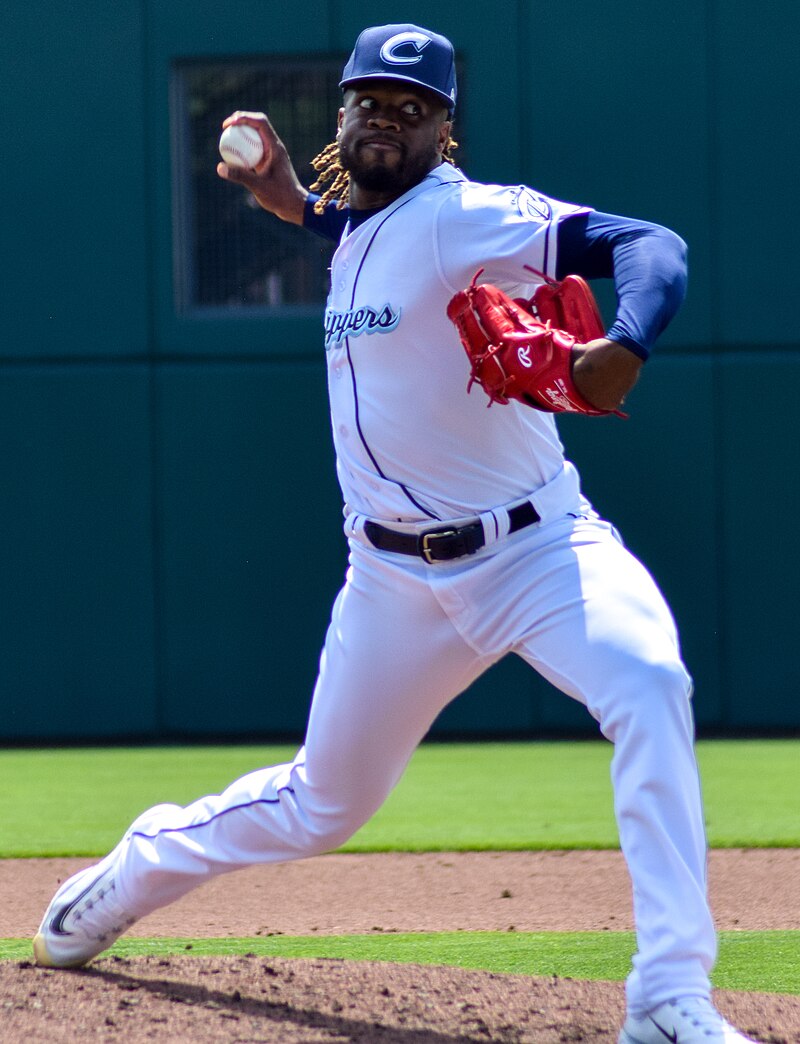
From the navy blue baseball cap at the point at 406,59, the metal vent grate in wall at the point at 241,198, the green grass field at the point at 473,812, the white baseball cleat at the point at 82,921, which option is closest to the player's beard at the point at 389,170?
the navy blue baseball cap at the point at 406,59

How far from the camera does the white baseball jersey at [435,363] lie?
2723 mm

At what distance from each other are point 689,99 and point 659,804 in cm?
573

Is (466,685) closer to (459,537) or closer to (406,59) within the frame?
(459,537)

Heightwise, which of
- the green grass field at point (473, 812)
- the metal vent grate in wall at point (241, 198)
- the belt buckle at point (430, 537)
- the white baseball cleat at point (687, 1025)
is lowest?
the green grass field at point (473, 812)

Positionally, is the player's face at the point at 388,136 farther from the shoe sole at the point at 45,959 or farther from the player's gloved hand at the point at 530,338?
the shoe sole at the point at 45,959

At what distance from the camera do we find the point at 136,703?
24.7ft

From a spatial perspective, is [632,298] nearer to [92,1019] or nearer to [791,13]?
[92,1019]

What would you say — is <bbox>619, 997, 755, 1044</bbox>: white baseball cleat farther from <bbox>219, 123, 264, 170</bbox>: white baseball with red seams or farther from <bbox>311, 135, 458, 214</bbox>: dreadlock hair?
<bbox>219, 123, 264, 170</bbox>: white baseball with red seams


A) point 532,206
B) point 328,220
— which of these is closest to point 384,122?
point 532,206

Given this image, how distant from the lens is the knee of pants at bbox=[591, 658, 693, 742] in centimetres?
244

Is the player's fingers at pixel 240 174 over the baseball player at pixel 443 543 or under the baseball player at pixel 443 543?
over

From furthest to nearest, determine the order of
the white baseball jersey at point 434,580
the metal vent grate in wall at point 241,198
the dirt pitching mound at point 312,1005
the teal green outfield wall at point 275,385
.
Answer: the metal vent grate in wall at point 241,198, the teal green outfield wall at point 275,385, the dirt pitching mound at point 312,1005, the white baseball jersey at point 434,580

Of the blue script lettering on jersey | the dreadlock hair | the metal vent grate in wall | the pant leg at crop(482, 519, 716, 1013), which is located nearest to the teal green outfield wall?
the metal vent grate in wall

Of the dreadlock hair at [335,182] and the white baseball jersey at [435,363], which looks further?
the dreadlock hair at [335,182]
